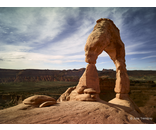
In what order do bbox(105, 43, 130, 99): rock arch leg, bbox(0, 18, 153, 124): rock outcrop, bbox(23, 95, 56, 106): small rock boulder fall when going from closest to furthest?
bbox(0, 18, 153, 124): rock outcrop
bbox(23, 95, 56, 106): small rock boulder
bbox(105, 43, 130, 99): rock arch leg

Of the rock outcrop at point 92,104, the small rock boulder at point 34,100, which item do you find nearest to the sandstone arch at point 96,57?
the rock outcrop at point 92,104

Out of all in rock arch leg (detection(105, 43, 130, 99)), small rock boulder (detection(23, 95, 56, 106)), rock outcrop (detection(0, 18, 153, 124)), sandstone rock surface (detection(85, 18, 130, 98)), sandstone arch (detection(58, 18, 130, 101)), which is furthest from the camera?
rock arch leg (detection(105, 43, 130, 99))

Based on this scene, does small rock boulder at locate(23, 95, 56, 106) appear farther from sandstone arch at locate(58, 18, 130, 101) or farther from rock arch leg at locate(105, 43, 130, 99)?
rock arch leg at locate(105, 43, 130, 99)

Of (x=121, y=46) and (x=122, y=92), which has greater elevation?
(x=121, y=46)

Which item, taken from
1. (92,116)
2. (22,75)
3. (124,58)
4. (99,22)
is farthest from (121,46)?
(22,75)

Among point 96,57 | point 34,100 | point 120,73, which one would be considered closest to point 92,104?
point 34,100

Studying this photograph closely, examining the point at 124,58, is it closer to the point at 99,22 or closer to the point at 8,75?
the point at 99,22

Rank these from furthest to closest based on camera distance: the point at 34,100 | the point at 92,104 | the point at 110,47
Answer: the point at 110,47 → the point at 92,104 → the point at 34,100

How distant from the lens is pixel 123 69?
26.8 ft

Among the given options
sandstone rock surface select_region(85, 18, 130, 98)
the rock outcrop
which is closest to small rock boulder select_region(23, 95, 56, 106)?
the rock outcrop

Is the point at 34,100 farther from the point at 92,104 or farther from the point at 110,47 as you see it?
the point at 110,47

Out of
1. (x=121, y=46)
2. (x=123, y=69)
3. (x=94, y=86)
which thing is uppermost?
(x=121, y=46)

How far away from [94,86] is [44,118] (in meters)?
3.57

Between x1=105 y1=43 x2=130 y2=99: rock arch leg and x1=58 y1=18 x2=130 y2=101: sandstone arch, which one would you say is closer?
x1=58 y1=18 x2=130 y2=101: sandstone arch
